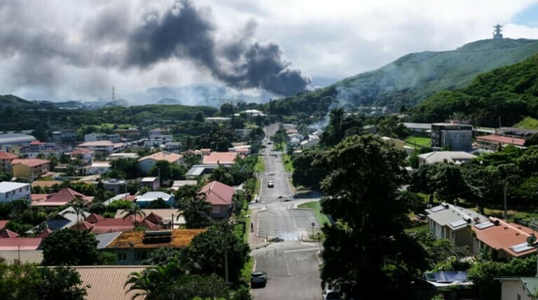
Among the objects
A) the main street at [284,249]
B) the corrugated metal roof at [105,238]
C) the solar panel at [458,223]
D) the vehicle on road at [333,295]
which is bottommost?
the main street at [284,249]

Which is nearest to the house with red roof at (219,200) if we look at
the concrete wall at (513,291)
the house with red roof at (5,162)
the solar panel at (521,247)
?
the solar panel at (521,247)

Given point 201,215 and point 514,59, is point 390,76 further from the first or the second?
point 201,215

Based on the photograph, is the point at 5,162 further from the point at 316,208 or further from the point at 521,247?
the point at 521,247

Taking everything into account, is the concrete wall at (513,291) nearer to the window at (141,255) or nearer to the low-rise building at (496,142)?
the window at (141,255)

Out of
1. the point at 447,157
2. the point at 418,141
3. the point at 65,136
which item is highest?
the point at 418,141

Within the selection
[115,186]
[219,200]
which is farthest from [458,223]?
[115,186]

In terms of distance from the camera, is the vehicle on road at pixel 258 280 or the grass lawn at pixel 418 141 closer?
the vehicle on road at pixel 258 280
